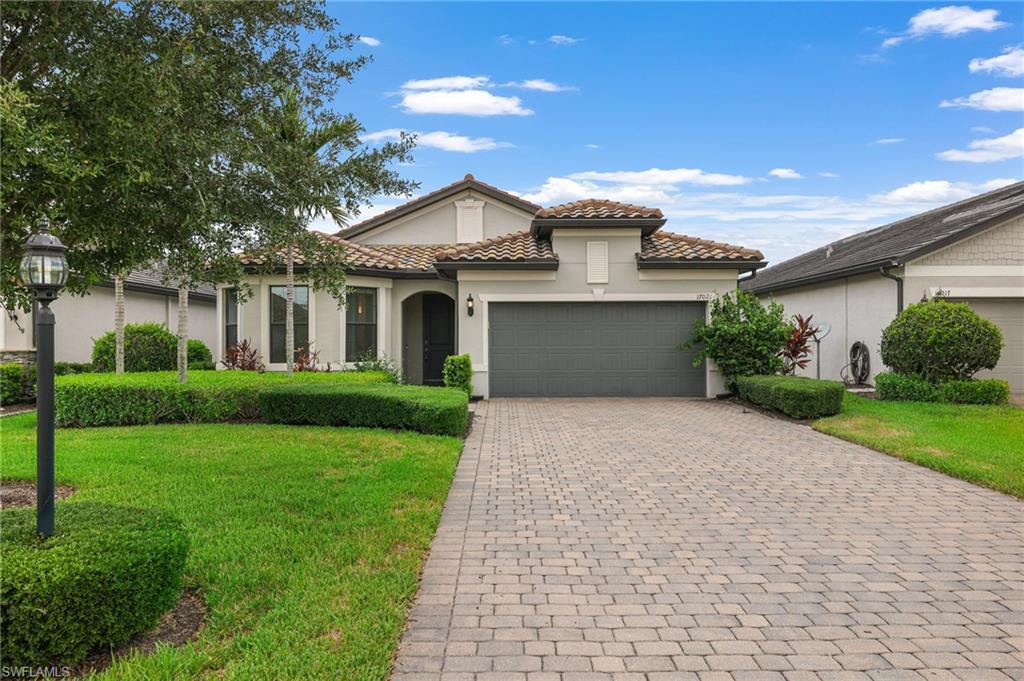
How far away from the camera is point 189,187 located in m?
4.50

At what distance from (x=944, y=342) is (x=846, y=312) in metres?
4.51


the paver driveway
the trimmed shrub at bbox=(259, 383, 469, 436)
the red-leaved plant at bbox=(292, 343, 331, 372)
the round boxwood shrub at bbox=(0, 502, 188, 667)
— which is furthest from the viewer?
the red-leaved plant at bbox=(292, 343, 331, 372)

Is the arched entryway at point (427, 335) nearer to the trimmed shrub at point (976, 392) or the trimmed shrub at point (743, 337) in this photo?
the trimmed shrub at point (743, 337)

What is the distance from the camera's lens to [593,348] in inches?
575

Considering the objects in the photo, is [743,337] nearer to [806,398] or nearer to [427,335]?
[806,398]

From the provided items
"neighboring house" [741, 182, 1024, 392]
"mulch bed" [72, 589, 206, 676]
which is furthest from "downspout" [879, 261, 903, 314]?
"mulch bed" [72, 589, 206, 676]

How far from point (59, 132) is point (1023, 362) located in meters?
18.1

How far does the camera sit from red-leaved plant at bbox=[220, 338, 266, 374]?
1432cm

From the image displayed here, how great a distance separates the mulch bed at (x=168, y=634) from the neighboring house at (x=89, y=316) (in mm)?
11829

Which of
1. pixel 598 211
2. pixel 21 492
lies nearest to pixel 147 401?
pixel 21 492

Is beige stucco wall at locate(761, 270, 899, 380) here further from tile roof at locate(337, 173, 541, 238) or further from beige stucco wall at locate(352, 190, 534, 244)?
beige stucco wall at locate(352, 190, 534, 244)

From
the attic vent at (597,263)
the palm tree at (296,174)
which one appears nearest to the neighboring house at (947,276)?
the attic vent at (597,263)

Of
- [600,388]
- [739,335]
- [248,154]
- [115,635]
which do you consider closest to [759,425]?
[739,335]

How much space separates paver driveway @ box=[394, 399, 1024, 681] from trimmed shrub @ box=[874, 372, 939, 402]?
18.2ft
